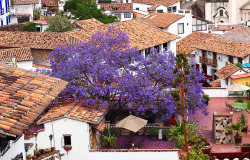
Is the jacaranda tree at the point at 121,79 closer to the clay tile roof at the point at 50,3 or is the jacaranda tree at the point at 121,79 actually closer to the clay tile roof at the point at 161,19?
the clay tile roof at the point at 161,19

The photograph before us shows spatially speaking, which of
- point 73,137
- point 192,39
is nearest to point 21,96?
point 73,137

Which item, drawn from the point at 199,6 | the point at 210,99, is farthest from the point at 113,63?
the point at 199,6

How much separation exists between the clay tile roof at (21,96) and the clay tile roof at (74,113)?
422 inches

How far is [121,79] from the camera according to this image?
93.7 ft

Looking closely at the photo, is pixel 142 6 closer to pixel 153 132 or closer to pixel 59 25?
pixel 59 25

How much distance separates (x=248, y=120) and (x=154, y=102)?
18.5ft

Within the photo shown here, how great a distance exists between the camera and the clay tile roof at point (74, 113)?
77.8ft

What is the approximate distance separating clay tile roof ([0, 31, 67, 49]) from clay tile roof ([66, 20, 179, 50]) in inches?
60.8

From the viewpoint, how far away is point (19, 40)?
46594mm

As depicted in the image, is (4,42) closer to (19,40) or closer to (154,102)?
(19,40)

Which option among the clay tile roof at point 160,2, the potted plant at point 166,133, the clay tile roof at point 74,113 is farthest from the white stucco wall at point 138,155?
the clay tile roof at point 160,2

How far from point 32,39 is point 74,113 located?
75.7 ft

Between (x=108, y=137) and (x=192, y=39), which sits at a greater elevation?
(x=192, y=39)

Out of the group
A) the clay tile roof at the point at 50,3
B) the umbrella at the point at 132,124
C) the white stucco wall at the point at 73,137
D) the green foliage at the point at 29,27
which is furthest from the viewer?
the clay tile roof at the point at 50,3
